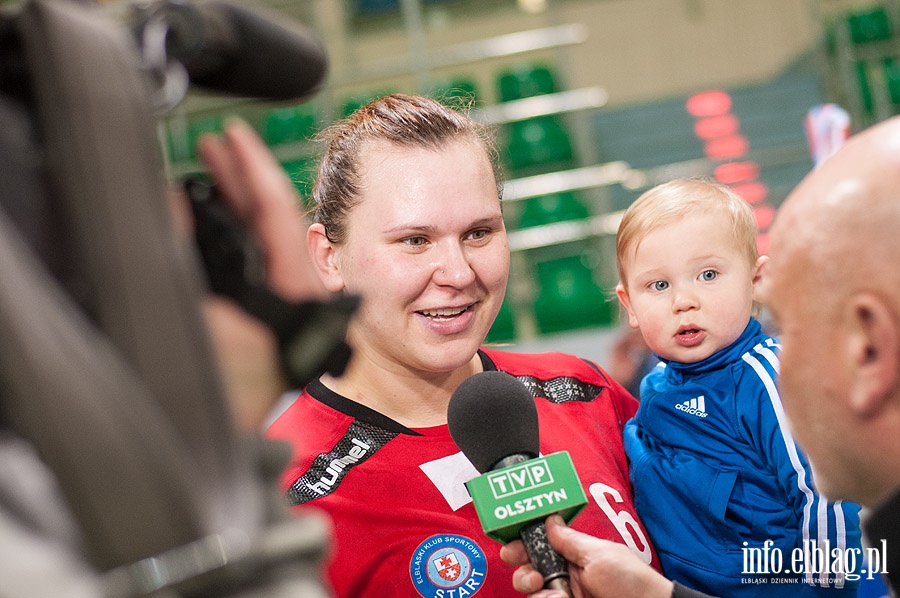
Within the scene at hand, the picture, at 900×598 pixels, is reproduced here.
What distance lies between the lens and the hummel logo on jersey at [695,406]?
5.23 feet

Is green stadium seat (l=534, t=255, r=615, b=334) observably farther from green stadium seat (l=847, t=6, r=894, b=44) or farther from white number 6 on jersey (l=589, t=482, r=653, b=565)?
white number 6 on jersey (l=589, t=482, r=653, b=565)

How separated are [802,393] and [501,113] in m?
5.03

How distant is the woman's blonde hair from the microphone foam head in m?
0.58

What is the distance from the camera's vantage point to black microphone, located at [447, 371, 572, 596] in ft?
3.53

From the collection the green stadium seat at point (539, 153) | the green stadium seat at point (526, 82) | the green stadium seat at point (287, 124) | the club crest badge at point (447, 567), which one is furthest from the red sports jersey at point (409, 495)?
the green stadium seat at point (287, 124)

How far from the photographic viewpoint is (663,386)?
5.50 ft

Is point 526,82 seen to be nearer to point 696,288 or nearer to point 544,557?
point 696,288

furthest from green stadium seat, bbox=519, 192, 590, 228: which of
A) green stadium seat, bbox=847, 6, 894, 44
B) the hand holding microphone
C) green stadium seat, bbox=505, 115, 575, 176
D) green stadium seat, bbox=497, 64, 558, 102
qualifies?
the hand holding microphone

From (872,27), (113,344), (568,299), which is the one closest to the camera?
(113,344)

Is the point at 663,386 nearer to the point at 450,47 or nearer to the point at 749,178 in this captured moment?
the point at 749,178

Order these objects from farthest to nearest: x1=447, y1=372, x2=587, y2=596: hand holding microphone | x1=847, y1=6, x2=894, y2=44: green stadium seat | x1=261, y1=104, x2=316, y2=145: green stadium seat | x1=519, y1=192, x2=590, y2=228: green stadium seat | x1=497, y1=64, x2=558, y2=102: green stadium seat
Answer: x1=847, y1=6, x2=894, y2=44: green stadium seat
x1=261, y1=104, x2=316, y2=145: green stadium seat
x1=497, y1=64, x2=558, y2=102: green stadium seat
x1=519, y1=192, x2=590, y2=228: green stadium seat
x1=447, y1=372, x2=587, y2=596: hand holding microphone

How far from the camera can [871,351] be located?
86 cm

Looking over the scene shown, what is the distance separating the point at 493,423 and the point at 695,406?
1.93ft

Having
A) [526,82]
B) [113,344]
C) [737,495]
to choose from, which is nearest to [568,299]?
[526,82]
